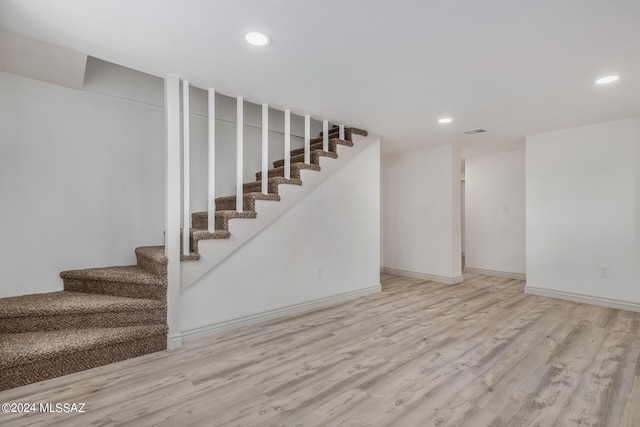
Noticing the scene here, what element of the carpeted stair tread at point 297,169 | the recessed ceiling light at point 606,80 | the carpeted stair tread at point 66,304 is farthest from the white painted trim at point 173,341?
the recessed ceiling light at point 606,80

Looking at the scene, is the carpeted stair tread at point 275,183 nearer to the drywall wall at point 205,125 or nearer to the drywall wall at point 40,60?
the drywall wall at point 205,125

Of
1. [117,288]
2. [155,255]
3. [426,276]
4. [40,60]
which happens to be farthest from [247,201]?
[426,276]

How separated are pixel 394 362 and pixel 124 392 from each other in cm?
179

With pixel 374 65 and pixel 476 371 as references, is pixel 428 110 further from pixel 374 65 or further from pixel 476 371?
pixel 476 371

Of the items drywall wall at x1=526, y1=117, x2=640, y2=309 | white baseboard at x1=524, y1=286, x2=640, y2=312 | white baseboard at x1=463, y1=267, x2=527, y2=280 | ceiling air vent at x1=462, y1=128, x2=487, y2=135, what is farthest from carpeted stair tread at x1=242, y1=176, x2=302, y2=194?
white baseboard at x1=463, y1=267, x2=527, y2=280

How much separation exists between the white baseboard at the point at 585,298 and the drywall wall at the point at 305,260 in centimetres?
216

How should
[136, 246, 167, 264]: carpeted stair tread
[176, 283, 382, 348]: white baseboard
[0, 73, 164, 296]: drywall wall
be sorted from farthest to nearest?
[176, 283, 382, 348]: white baseboard < [0, 73, 164, 296]: drywall wall < [136, 246, 167, 264]: carpeted stair tread

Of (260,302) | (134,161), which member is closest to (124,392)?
(260,302)

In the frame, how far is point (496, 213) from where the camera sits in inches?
217

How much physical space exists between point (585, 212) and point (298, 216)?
11.7ft

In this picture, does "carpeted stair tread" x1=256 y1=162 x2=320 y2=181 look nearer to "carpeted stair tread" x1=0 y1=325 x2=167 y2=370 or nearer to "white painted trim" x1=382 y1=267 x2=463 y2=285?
"carpeted stair tread" x1=0 y1=325 x2=167 y2=370

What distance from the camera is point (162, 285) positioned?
252 cm

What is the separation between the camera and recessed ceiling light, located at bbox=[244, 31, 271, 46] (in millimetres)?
1943

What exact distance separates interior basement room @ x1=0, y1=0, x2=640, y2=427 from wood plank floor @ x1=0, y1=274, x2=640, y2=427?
18 mm
